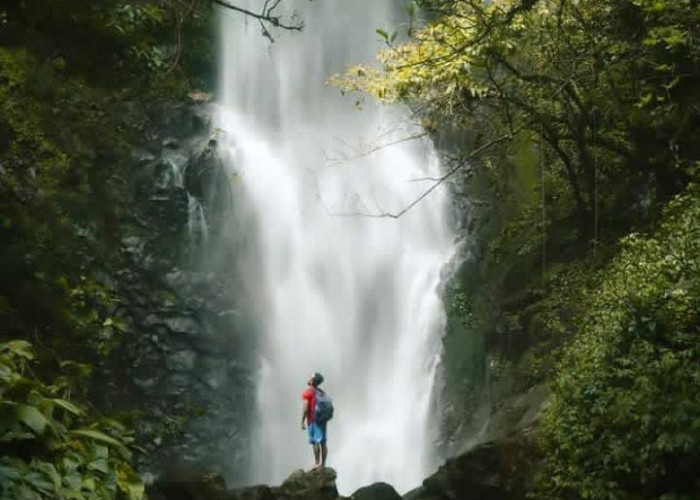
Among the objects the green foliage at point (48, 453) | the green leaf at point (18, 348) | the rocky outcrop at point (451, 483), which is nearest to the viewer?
the green foliage at point (48, 453)

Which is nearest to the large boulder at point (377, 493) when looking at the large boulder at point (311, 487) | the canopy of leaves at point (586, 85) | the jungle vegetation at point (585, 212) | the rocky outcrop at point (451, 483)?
the rocky outcrop at point (451, 483)

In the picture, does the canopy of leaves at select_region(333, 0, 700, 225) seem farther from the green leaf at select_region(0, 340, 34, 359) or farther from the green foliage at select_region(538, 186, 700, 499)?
the green leaf at select_region(0, 340, 34, 359)

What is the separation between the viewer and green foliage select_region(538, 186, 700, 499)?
214 inches

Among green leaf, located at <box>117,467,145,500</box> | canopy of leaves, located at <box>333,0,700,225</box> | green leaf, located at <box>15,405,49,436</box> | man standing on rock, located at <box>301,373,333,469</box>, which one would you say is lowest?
green leaf, located at <box>117,467,145,500</box>

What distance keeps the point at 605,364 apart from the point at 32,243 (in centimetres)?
841

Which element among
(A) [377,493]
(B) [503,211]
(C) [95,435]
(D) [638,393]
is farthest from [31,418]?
(B) [503,211]

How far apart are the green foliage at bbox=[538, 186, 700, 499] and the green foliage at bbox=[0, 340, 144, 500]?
340cm

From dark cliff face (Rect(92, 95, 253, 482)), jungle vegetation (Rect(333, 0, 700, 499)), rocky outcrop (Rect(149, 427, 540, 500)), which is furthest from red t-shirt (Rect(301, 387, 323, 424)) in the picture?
dark cliff face (Rect(92, 95, 253, 482))

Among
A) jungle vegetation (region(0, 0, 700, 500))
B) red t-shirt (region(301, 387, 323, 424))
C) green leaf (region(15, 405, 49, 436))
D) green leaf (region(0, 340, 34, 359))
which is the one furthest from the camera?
red t-shirt (region(301, 387, 323, 424))

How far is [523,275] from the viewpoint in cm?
1283

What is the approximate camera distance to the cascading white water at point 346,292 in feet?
47.4

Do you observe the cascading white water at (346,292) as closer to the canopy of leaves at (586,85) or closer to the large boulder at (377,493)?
the canopy of leaves at (586,85)

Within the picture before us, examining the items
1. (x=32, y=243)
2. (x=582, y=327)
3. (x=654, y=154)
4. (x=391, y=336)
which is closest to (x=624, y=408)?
(x=582, y=327)

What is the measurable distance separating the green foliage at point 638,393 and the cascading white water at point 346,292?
6944 mm
